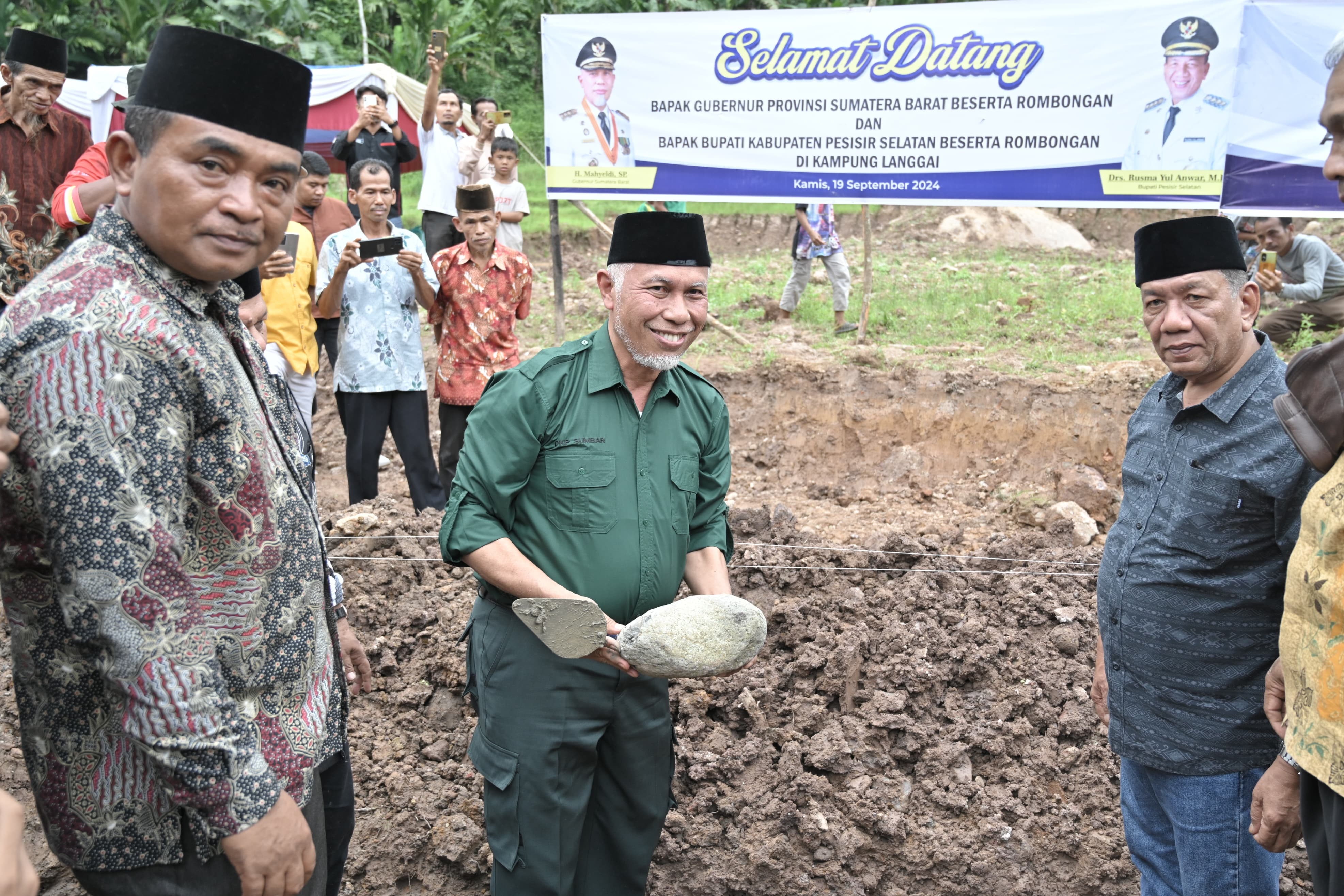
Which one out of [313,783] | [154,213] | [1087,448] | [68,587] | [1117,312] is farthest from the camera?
[1117,312]

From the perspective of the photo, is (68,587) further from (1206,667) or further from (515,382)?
(1206,667)

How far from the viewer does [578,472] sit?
8.31ft

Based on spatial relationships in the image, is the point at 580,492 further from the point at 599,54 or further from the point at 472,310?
the point at 599,54

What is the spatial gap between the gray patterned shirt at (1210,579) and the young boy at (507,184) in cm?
609

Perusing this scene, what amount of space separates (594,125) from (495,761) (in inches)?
244

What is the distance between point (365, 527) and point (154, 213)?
13.0ft

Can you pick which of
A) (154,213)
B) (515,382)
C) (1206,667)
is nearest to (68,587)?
(154,213)

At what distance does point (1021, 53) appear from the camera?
6.94 m

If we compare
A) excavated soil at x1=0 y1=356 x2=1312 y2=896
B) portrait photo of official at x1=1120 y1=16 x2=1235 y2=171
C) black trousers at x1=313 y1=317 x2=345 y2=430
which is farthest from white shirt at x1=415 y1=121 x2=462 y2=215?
portrait photo of official at x1=1120 y1=16 x2=1235 y2=171

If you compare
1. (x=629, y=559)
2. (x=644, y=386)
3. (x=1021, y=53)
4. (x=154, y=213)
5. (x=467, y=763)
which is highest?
(x=1021, y=53)

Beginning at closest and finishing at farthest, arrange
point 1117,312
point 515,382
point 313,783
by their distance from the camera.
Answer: point 313,783
point 515,382
point 1117,312

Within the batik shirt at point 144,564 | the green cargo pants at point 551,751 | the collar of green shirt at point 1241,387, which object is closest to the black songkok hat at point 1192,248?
the collar of green shirt at point 1241,387

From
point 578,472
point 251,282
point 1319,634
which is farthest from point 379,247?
point 1319,634

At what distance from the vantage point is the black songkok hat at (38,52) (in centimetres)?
479
